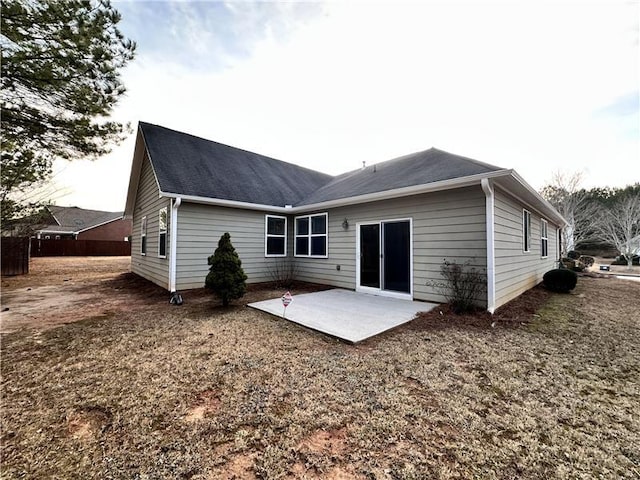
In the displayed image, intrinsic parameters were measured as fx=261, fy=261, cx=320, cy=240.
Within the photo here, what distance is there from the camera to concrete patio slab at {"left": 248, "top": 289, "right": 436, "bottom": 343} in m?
4.29

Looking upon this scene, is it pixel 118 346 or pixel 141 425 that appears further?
pixel 118 346

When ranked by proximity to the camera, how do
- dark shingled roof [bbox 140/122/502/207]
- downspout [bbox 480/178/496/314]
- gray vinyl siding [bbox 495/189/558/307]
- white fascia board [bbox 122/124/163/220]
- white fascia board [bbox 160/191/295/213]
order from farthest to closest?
white fascia board [bbox 122/124/163/220], white fascia board [bbox 160/191/295/213], dark shingled roof [bbox 140/122/502/207], gray vinyl siding [bbox 495/189/558/307], downspout [bbox 480/178/496/314]

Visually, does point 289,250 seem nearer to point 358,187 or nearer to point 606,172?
point 358,187

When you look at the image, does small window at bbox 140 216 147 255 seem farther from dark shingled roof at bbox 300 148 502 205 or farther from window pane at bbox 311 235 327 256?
dark shingled roof at bbox 300 148 502 205

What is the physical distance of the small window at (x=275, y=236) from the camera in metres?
9.04

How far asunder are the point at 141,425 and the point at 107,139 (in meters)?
7.66

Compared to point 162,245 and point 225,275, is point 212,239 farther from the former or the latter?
point 225,275

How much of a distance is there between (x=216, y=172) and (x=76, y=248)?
22377mm

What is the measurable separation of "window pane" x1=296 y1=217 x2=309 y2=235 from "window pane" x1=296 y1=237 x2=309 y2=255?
217mm

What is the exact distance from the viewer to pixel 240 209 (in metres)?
8.40

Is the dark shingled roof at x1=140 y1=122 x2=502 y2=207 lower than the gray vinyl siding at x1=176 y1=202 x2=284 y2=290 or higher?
higher

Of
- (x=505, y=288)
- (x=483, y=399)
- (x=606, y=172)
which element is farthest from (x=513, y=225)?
(x=606, y=172)

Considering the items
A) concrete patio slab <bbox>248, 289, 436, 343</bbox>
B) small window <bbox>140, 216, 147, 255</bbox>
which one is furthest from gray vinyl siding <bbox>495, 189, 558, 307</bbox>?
small window <bbox>140, 216, 147, 255</bbox>

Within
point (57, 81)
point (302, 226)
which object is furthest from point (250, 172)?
point (57, 81)
